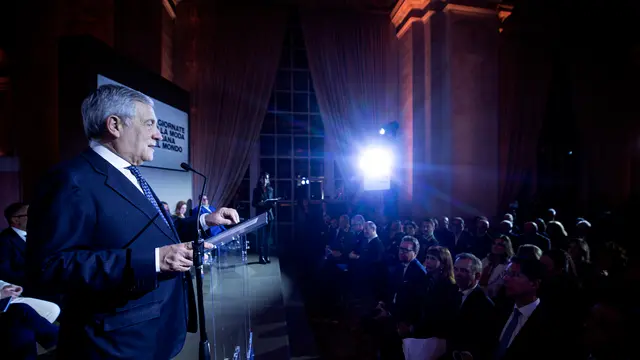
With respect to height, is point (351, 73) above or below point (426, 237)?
above

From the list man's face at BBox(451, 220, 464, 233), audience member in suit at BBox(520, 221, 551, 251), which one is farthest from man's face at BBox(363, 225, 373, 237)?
audience member in suit at BBox(520, 221, 551, 251)

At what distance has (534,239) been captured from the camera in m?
3.55

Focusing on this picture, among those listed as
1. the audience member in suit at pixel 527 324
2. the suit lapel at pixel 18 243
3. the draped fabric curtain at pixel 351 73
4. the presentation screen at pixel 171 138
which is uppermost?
the draped fabric curtain at pixel 351 73

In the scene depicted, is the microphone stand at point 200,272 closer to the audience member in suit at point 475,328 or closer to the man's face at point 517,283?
the audience member in suit at point 475,328

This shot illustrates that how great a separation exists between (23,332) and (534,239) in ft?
15.1

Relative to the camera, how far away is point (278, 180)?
273 inches

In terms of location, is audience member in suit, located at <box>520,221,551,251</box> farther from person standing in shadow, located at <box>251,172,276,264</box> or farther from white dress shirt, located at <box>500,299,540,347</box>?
person standing in shadow, located at <box>251,172,276,264</box>

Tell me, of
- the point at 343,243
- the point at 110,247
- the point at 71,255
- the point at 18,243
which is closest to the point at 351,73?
the point at 343,243

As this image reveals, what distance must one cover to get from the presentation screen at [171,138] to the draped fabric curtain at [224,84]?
73 centimetres

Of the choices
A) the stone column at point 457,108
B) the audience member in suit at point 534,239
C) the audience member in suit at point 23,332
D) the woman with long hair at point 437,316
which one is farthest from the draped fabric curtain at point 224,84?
the audience member in suit at point 534,239

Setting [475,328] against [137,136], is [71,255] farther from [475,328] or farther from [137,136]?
[475,328]

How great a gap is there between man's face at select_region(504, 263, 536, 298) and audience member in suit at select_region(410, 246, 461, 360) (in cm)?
38

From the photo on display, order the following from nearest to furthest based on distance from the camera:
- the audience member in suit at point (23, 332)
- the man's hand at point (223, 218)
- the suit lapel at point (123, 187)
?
the suit lapel at point (123, 187)
the man's hand at point (223, 218)
the audience member in suit at point (23, 332)

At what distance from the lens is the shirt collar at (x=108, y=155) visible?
3.31ft
